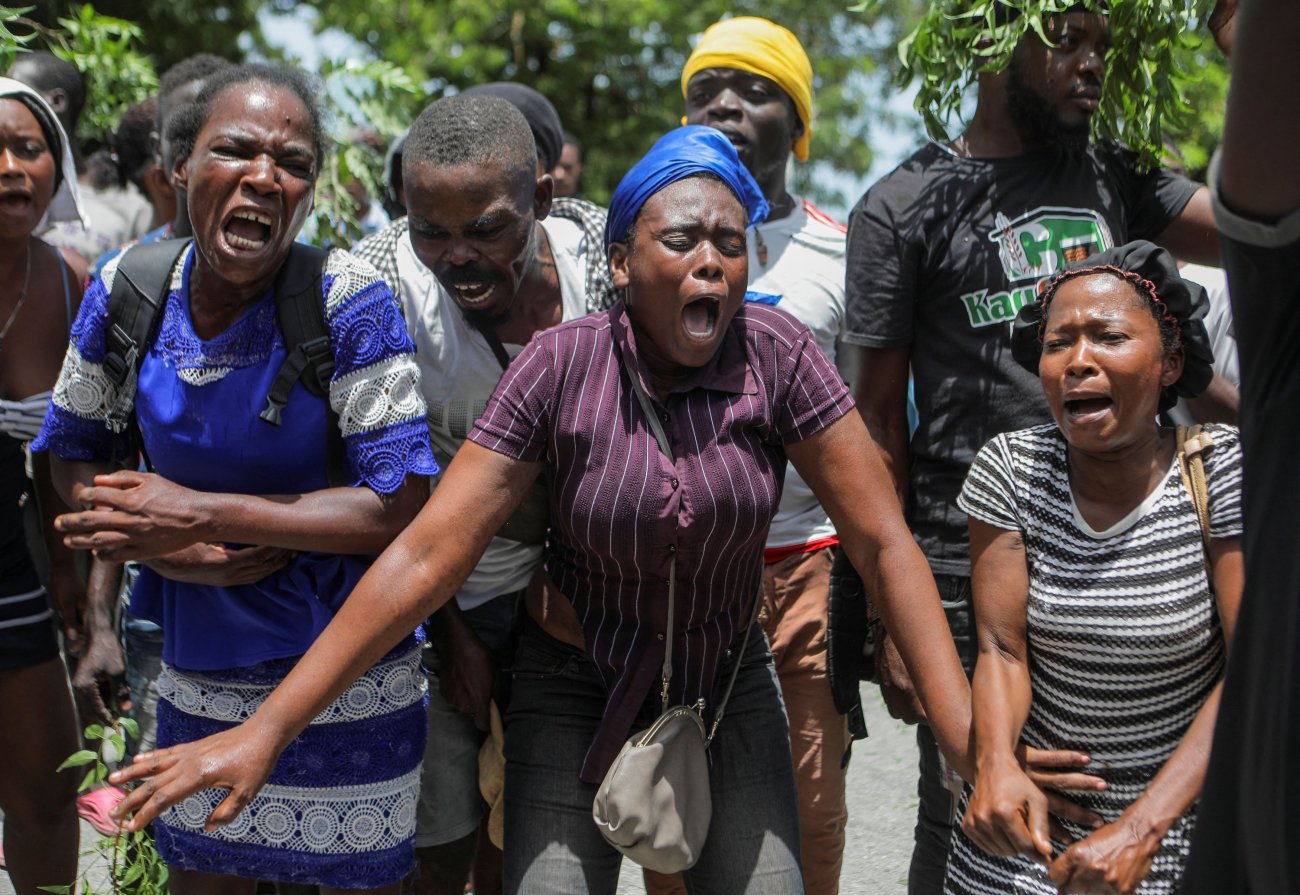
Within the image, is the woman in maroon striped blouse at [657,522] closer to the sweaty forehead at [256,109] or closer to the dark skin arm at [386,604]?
the dark skin arm at [386,604]

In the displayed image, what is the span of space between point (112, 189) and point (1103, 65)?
16.9ft

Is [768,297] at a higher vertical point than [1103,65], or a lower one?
lower

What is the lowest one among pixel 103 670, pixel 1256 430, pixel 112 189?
pixel 103 670

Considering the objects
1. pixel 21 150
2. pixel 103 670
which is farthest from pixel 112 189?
pixel 103 670

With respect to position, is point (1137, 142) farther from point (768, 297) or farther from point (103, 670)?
point (103, 670)

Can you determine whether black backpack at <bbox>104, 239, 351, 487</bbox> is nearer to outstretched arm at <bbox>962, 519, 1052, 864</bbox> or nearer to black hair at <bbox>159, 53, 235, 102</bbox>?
outstretched arm at <bbox>962, 519, 1052, 864</bbox>

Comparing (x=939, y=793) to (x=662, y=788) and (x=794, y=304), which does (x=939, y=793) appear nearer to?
(x=662, y=788)

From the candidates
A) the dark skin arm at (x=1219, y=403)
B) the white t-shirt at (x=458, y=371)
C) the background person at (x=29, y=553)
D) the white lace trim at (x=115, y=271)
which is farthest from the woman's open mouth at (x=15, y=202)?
the dark skin arm at (x=1219, y=403)

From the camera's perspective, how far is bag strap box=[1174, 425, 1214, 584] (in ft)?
9.26

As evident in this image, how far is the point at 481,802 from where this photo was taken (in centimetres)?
376

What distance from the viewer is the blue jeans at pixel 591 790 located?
2.99 m

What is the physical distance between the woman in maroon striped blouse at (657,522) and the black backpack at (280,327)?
1.24 ft

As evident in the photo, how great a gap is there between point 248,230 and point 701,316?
3.26 feet

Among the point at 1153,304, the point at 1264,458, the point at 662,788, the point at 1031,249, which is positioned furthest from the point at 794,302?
the point at 1264,458
